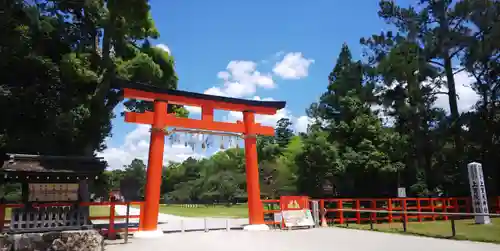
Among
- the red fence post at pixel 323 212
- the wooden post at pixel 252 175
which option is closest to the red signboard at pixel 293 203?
the red fence post at pixel 323 212

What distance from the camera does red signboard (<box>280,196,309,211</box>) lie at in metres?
14.8

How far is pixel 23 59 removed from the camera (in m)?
15.1

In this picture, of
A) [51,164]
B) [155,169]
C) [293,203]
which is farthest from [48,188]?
[293,203]

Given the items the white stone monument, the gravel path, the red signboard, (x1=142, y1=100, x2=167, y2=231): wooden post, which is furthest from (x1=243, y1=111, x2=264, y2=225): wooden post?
the white stone monument

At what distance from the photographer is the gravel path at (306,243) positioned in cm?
895

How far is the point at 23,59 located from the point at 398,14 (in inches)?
833

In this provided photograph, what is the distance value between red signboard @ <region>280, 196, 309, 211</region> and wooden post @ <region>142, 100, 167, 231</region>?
15.8ft

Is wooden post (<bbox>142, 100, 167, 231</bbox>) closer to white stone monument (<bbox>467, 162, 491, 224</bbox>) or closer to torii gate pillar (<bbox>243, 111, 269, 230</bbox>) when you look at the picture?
torii gate pillar (<bbox>243, 111, 269, 230</bbox>)

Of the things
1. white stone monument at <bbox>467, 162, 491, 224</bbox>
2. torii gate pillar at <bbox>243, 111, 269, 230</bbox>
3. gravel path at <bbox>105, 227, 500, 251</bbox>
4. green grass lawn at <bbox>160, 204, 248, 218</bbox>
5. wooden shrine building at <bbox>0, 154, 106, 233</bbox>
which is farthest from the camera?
green grass lawn at <bbox>160, 204, 248, 218</bbox>

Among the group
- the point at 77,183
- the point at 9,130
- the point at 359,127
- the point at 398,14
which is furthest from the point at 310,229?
the point at 398,14

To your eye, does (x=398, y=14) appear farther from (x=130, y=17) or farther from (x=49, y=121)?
(x=49, y=121)

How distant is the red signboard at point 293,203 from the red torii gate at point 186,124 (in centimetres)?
90

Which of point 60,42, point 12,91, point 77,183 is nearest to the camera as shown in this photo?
point 77,183

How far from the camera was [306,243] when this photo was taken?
9.98 metres
